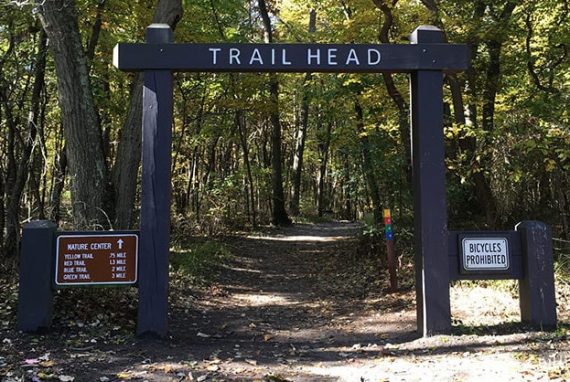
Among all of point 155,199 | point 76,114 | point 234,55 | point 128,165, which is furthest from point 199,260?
point 234,55

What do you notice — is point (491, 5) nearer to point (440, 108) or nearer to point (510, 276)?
point (440, 108)

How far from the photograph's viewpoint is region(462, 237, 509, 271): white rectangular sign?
5.79m

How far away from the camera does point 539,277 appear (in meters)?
5.77

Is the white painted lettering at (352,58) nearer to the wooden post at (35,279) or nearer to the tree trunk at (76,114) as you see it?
the wooden post at (35,279)

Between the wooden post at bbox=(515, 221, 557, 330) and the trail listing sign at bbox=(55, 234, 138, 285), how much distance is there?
450 cm

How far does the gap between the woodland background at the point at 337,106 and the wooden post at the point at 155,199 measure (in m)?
1.24

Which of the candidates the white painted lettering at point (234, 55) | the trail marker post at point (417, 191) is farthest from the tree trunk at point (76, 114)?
the white painted lettering at point (234, 55)

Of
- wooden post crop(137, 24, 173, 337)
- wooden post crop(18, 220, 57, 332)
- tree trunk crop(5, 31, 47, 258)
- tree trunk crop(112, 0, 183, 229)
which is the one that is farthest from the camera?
tree trunk crop(5, 31, 47, 258)

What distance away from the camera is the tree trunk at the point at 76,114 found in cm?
749

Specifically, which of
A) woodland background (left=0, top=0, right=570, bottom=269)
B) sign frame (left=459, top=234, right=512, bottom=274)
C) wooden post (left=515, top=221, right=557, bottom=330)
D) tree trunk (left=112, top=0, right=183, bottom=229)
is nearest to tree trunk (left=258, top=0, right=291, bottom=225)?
woodland background (left=0, top=0, right=570, bottom=269)

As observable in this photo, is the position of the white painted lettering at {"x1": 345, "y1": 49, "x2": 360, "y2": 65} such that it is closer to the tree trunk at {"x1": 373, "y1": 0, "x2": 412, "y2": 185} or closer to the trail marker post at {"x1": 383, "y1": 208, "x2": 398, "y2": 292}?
the trail marker post at {"x1": 383, "y1": 208, "x2": 398, "y2": 292}

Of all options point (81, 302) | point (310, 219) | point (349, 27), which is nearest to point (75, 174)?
point (81, 302)

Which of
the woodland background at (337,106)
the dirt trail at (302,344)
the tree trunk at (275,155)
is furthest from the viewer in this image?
the tree trunk at (275,155)

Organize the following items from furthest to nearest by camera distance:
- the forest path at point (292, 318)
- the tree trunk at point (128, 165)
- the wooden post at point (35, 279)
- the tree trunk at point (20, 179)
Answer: the tree trunk at point (20, 179)
the tree trunk at point (128, 165)
the wooden post at point (35, 279)
the forest path at point (292, 318)
